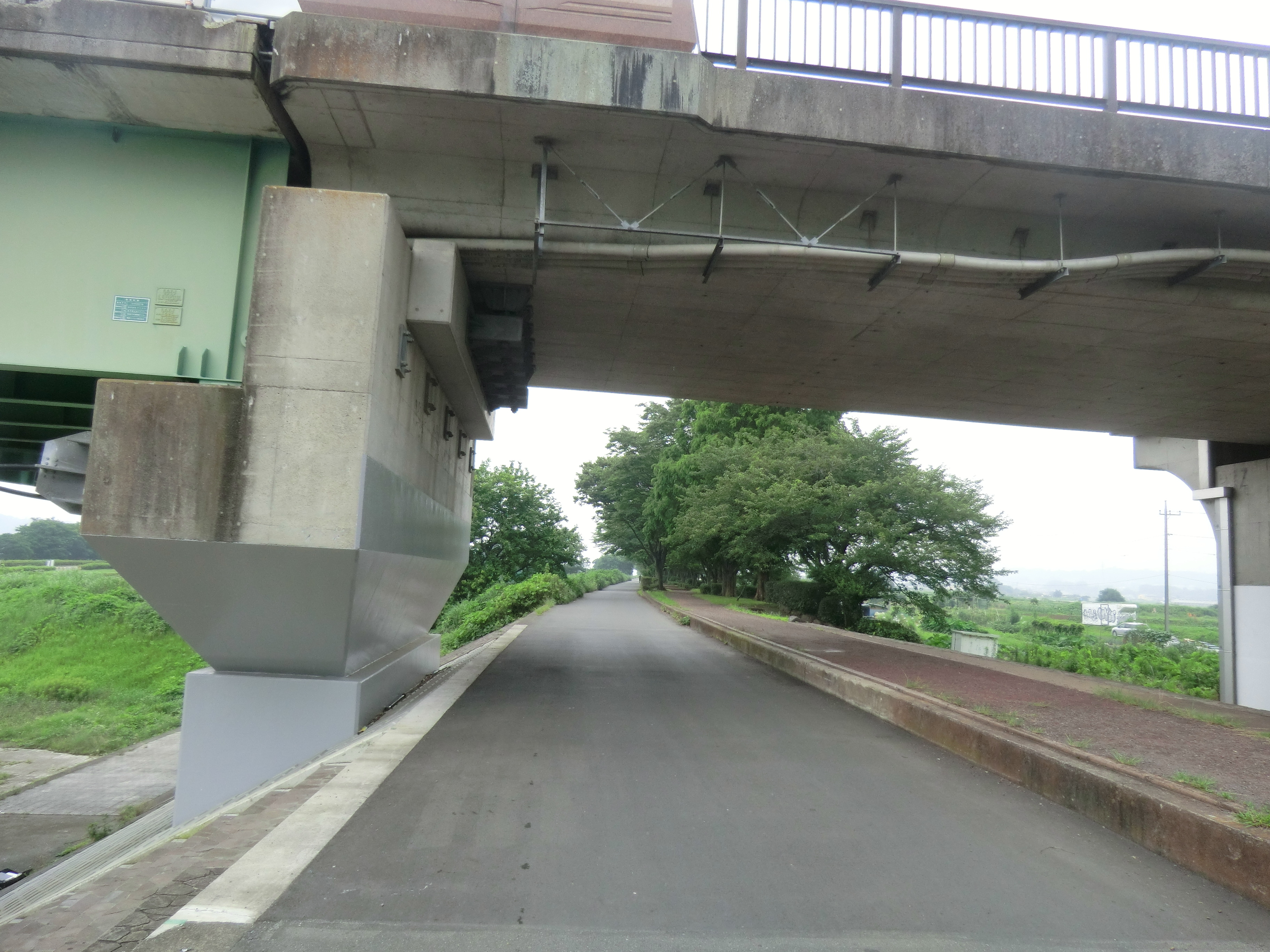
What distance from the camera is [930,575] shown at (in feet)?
77.7

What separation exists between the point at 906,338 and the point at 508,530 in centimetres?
2546

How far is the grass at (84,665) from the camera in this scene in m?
17.8

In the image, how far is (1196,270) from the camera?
8781 millimetres

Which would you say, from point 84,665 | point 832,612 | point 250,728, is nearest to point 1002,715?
point 250,728

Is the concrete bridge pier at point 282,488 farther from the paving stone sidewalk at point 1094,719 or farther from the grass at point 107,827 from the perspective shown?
the paving stone sidewalk at point 1094,719

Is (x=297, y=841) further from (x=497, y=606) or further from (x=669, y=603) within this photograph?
(x=669, y=603)

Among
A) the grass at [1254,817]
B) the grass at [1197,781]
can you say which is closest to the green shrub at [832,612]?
the grass at [1197,781]

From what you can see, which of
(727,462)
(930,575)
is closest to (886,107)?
(930,575)

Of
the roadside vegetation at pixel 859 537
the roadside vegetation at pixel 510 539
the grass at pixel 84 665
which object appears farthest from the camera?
the roadside vegetation at pixel 510 539

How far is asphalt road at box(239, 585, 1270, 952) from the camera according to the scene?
3707 mm

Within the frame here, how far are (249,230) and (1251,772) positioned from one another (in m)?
9.61

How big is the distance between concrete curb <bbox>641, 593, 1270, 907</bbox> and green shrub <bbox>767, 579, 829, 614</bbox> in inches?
743

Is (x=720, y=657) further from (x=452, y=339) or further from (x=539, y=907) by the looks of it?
(x=539, y=907)

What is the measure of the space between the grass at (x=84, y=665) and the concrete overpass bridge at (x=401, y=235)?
10612 mm
